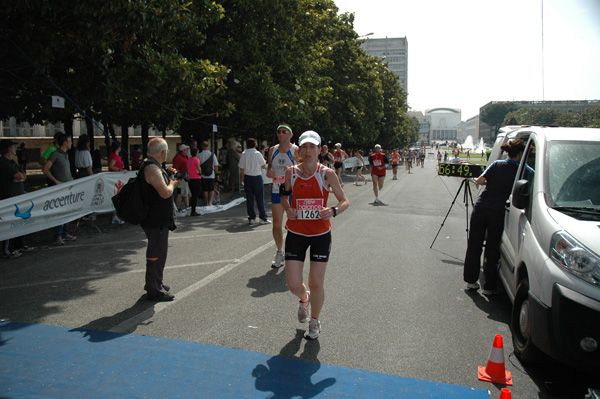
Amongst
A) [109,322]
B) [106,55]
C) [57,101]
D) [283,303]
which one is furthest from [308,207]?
[57,101]

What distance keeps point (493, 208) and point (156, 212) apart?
402 cm

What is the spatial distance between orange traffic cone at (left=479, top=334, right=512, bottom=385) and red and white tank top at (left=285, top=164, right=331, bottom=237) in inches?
68.7

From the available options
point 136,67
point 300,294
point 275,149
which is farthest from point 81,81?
point 300,294

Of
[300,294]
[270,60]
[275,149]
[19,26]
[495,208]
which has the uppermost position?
[270,60]

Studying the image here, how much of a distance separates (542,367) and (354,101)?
3407 centimetres

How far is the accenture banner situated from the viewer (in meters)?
8.10

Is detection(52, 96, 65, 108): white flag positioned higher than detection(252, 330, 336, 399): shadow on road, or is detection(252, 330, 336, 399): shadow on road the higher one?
detection(52, 96, 65, 108): white flag

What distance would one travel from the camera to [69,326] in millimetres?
4953

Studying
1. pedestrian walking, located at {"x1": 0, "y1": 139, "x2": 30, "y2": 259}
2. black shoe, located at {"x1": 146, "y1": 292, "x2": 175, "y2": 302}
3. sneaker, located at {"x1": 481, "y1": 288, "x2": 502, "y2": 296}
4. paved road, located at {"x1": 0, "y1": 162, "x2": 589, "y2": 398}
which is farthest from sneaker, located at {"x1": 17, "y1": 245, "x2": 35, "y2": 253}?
sneaker, located at {"x1": 481, "y1": 288, "x2": 502, "y2": 296}

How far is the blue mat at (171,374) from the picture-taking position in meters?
3.66

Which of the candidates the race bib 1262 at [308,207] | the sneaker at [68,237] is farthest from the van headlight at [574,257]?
the sneaker at [68,237]

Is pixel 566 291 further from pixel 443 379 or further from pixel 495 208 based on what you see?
pixel 495 208

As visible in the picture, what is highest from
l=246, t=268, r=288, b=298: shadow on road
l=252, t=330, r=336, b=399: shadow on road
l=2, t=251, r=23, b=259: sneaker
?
l=2, t=251, r=23, b=259: sneaker

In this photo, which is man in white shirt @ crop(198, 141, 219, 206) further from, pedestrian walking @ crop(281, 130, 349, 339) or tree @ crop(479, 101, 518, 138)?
tree @ crop(479, 101, 518, 138)
